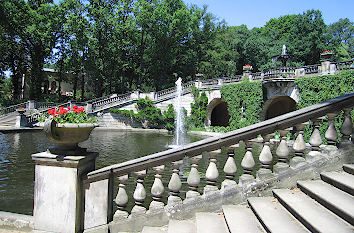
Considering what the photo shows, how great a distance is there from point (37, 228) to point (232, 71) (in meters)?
37.5

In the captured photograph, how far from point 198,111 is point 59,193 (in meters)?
24.1

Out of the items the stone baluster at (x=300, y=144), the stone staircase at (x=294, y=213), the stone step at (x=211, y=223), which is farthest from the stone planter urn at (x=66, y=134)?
the stone baluster at (x=300, y=144)

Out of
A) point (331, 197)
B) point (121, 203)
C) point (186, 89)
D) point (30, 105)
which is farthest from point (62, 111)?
point (30, 105)

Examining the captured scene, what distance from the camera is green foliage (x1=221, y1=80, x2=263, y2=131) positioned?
22703 mm

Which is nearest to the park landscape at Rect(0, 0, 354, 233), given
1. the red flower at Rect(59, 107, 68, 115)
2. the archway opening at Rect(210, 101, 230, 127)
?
the red flower at Rect(59, 107, 68, 115)

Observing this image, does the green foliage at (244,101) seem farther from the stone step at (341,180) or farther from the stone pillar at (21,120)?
the stone step at (341,180)

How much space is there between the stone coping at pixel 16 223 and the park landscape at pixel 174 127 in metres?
0.02

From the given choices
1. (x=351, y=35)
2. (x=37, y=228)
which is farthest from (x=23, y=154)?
(x=351, y=35)

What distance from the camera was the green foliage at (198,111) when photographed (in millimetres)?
27234

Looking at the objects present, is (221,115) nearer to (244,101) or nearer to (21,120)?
(244,101)

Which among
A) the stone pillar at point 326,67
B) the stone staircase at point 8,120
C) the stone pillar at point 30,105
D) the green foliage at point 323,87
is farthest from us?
the stone pillar at point 30,105

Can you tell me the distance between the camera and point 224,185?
11.5ft

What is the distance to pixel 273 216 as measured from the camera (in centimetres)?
295

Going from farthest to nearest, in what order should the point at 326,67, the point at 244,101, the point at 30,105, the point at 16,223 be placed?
1. the point at 30,105
2. the point at 244,101
3. the point at 326,67
4. the point at 16,223
